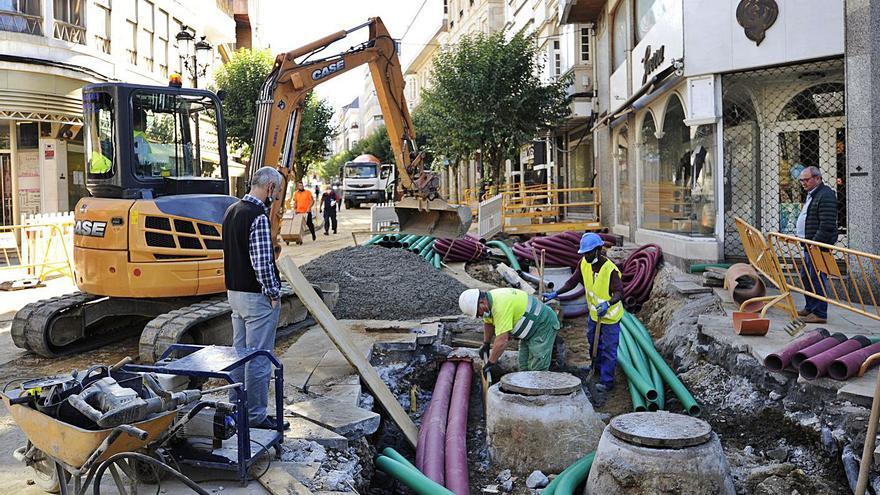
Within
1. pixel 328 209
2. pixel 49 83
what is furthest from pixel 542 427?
pixel 328 209

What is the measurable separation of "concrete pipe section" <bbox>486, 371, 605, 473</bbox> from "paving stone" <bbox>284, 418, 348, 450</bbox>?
58.4 inches

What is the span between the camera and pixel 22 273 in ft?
51.9

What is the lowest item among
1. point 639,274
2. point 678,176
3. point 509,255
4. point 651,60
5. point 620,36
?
point 639,274

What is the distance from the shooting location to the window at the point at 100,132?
27.2ft

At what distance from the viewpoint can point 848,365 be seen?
19.3ft

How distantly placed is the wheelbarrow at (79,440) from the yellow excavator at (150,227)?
3.34 meters

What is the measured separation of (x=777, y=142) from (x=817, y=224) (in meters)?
3.50

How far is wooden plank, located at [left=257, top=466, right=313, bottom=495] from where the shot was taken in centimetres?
452

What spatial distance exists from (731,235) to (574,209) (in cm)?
1098

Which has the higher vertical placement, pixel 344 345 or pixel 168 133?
pixel 168 133

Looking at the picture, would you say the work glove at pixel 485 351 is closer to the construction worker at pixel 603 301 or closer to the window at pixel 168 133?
the construction worker at pixel 603 301

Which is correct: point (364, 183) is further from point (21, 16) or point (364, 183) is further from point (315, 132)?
point (21, 16)

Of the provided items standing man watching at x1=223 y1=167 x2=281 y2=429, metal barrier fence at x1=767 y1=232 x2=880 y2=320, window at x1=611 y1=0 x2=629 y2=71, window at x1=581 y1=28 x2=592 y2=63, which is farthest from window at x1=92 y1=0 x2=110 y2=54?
metal barrier fence at x1=767 y1=232 x2=880 y2=320

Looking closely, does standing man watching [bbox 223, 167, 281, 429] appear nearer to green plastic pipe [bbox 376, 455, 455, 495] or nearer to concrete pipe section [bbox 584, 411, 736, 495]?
green plastic pipe [bbox 376, 455, 455, 495]
